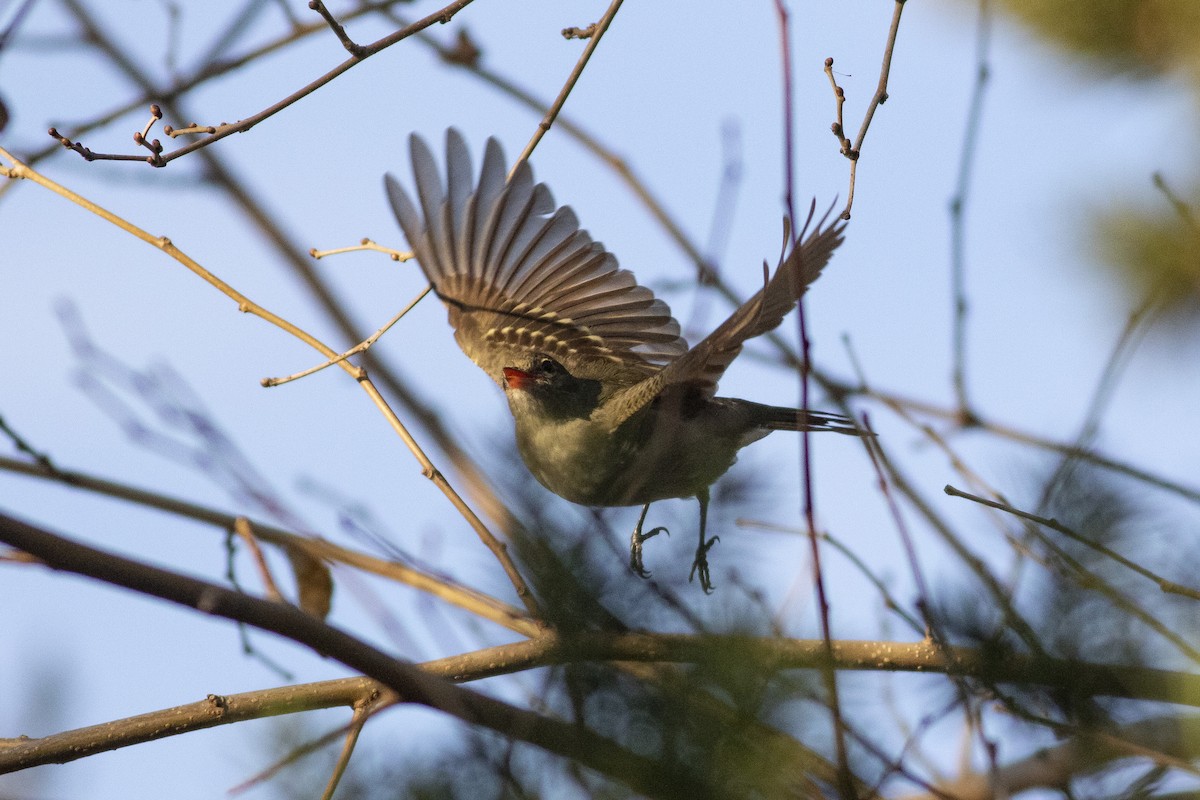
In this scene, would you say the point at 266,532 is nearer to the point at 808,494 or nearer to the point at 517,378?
the point at 517,378

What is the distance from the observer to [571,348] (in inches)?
203

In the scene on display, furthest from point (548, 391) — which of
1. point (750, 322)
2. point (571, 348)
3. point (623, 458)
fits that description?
point (750, 322)

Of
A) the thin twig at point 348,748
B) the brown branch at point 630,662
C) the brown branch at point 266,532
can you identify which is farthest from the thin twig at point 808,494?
the brown branch at point 266,532

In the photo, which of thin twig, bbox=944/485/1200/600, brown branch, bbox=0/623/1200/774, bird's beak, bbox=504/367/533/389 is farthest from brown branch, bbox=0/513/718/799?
bird's beak, bbox=504/367/533/389

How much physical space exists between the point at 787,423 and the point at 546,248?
123cm

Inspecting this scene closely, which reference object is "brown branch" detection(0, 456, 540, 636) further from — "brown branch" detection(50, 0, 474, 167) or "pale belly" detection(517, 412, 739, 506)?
"brown branch" detection(50, 0, 474, 167)

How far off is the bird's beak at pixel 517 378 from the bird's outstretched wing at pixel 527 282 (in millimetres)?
106

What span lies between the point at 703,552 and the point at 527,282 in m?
2.53

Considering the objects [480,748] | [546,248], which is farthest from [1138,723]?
[546,248]

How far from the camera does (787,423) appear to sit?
4793 millimetres

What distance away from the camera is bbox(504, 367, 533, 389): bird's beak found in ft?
15.0

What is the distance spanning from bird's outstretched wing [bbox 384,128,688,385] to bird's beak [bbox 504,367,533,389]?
106mm

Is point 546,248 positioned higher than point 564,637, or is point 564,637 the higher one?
point 546,248

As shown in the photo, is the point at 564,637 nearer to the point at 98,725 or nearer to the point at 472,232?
the point at 98,725
